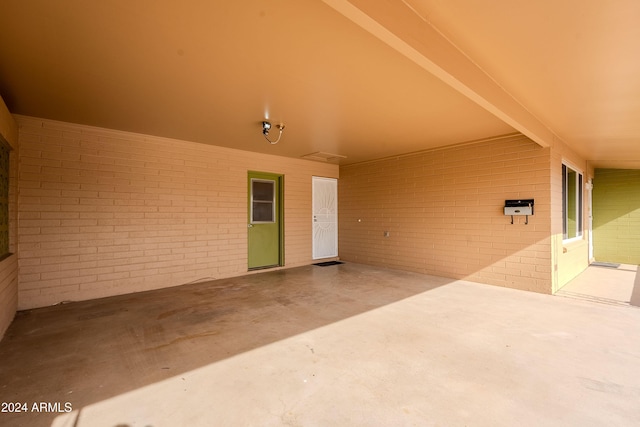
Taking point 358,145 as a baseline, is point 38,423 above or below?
below

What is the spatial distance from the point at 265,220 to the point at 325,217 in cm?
184

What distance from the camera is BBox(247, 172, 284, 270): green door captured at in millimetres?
6500

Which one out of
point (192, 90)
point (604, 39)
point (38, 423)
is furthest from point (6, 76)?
point (604, 39)

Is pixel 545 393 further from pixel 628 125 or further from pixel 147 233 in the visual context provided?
pixel 147 233

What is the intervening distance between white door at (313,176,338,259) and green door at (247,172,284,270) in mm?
1089

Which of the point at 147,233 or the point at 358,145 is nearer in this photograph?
the point at 147,233

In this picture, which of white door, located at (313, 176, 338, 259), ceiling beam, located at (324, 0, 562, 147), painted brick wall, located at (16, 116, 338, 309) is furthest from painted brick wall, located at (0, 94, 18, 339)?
white door, located at (313, 176, 338, 259)

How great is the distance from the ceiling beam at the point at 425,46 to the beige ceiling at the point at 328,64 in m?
0.01

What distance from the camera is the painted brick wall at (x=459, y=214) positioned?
4777 mm

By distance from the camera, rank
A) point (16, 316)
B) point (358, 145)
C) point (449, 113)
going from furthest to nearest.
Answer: point (358, 145) → point (449, 113) → point (16, 316)

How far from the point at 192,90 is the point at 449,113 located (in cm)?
328

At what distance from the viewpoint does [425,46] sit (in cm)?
208

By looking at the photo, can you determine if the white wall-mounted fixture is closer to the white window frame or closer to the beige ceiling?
the beige ceiling

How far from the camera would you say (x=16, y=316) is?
372cm
